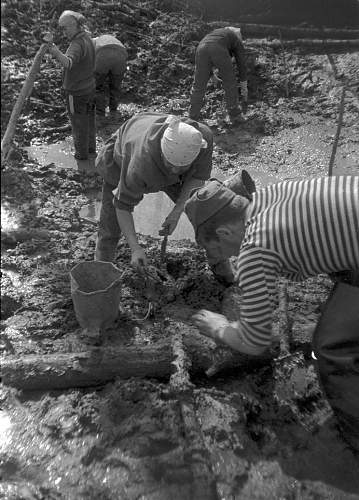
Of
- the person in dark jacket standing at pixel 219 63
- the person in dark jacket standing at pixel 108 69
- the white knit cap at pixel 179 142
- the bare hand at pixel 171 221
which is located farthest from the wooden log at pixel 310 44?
the white knit cap at pixel 179 142

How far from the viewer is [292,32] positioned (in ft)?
29.5

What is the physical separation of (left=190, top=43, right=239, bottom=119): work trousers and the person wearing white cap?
3.56m

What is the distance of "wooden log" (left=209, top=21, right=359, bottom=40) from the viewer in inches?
339

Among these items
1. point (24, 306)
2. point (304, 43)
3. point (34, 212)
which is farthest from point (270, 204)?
point (304, 43)

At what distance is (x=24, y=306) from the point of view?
3.67 metres

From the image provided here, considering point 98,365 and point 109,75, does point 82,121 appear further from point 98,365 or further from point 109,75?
point 98,365

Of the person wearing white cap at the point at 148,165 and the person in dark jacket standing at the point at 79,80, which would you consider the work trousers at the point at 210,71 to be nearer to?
the person in dark jacket standing at the point at 79,80

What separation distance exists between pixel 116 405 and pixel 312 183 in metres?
1.79

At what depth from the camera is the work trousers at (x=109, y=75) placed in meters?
6.57

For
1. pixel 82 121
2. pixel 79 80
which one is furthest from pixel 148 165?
pixel 82 121

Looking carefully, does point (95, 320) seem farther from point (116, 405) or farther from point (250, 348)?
point (250, 348)

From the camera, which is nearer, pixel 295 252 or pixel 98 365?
pixel 295 252

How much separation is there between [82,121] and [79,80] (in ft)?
1.67

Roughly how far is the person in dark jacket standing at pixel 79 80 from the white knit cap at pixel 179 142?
2.56 meters
